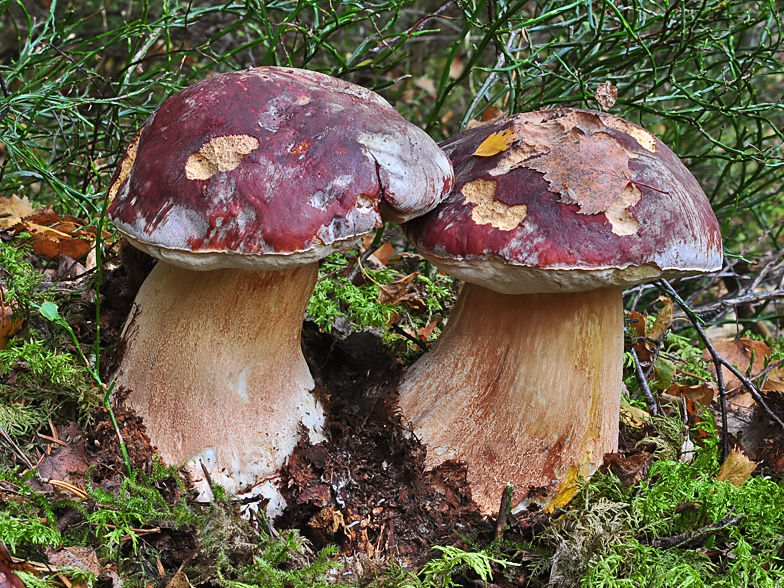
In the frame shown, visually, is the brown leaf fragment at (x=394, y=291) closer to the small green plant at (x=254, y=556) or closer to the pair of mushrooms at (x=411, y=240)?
the pair of mushrooms at (x=411, y=240)

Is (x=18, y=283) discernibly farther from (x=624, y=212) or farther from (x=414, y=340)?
(x=624, y=212)

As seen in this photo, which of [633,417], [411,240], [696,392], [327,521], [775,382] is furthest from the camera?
[775,382]

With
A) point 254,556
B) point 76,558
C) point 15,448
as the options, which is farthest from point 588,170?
point 15,448

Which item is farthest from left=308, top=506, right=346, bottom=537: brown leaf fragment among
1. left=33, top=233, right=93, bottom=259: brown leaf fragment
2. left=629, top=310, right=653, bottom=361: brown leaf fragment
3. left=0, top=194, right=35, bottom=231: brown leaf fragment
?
left=0, top=194, right=35, bottom=231: brown leaf fragment

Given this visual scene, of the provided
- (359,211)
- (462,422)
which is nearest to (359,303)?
(462,422)

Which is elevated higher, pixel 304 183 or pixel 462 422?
pixel 304 183

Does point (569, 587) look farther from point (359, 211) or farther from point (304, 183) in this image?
point (304, 183)
